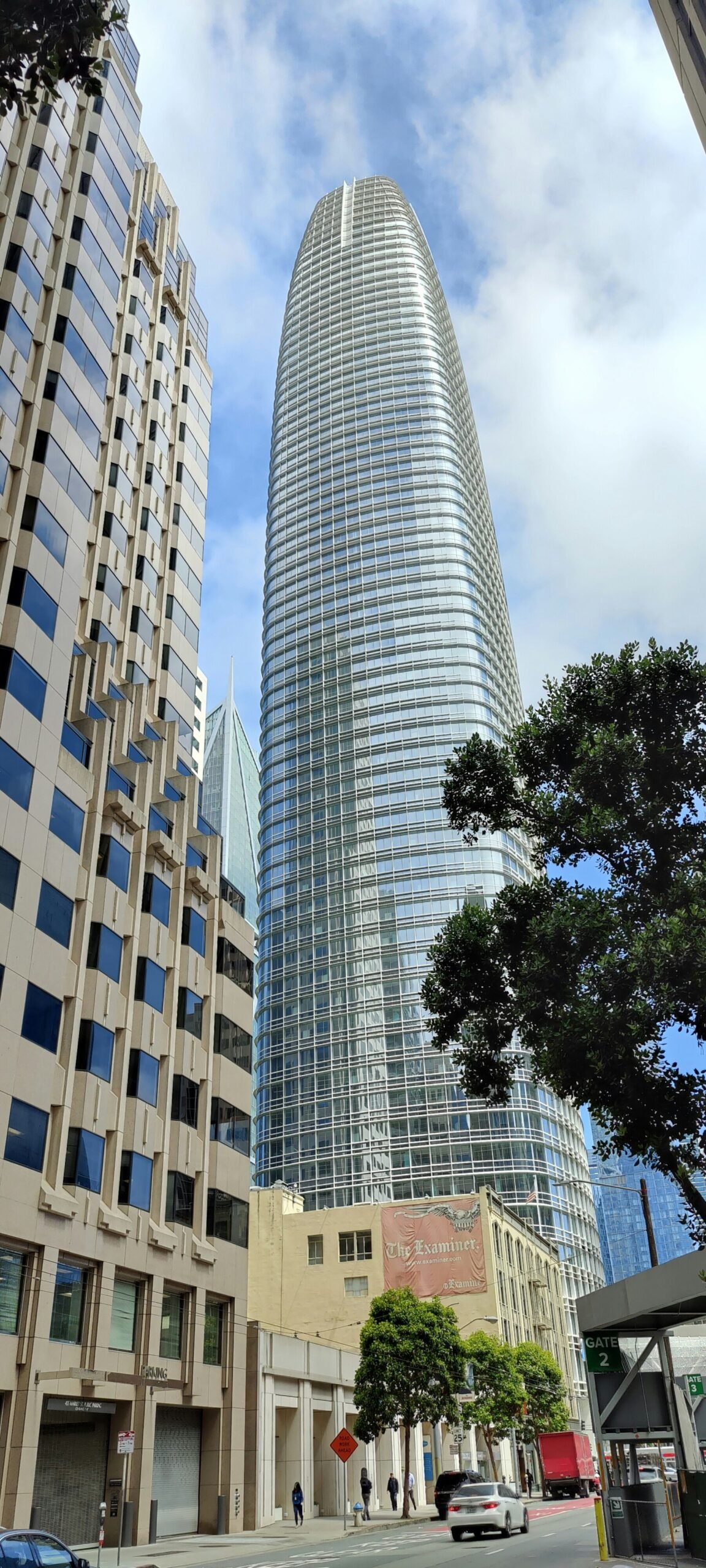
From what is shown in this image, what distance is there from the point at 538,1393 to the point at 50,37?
2756 inches

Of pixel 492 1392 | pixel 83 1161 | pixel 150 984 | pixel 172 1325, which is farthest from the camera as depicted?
pixel 492 1392

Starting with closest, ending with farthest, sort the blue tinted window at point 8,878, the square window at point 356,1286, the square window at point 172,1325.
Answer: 1. the blue tinted window at point 8,878
2. the square window at point 172,1325
3. the square window at point 356,1286

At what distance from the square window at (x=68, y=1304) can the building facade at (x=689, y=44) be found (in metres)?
28.3

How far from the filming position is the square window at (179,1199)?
117 feet

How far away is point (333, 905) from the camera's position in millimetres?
124812

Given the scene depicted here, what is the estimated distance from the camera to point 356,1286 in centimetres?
7650

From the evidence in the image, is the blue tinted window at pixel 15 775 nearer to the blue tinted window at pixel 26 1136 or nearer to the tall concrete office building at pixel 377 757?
the blue tinted window at pixel 26 1136

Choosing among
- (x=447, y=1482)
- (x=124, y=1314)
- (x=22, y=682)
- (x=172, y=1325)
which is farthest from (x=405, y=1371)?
(x=22, y=682)

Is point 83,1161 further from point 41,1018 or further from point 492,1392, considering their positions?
point 492,1392

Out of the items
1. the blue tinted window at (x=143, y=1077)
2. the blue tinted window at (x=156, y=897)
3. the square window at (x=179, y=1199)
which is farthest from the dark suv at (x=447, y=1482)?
the blue tinted window at (x=156, y=897)

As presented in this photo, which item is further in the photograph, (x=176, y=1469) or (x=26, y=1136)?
(x=176, y=1469)

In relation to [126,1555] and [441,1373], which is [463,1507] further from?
[441,1373]

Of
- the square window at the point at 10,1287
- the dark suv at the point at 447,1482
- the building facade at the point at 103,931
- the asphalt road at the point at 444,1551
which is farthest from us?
the dark suv at the point at 447,1482

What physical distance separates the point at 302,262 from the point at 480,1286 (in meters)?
168
